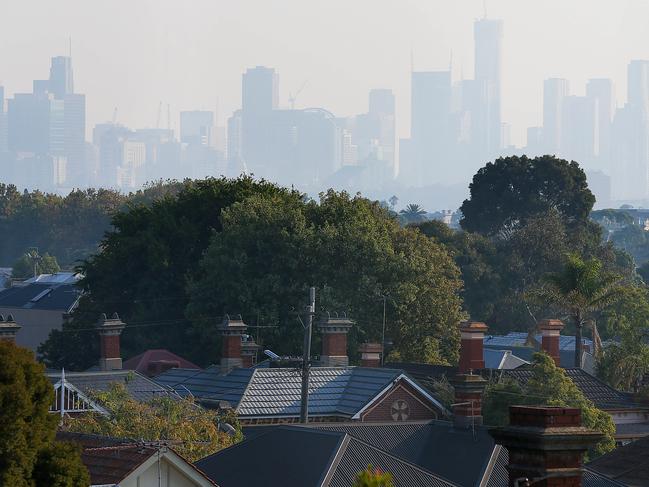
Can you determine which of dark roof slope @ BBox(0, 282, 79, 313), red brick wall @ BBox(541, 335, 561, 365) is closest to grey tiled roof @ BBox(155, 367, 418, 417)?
red brick wall @ BBox(541, 335, 561, 365)

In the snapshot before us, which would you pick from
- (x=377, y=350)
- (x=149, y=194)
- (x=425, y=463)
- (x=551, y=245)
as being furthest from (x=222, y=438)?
(x=149, y=194)

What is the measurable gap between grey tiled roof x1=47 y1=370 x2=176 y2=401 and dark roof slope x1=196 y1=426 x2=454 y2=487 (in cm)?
1265

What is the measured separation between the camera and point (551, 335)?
5688cm

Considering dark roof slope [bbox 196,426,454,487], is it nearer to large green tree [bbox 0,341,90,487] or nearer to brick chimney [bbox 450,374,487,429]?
brick chimney [bbox 450,374,487,429]

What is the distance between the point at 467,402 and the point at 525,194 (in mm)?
85710

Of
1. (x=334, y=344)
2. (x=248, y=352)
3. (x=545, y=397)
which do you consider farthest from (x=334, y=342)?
(x=545, y=397)

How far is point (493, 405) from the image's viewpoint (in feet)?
157

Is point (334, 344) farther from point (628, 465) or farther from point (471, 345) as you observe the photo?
point (628, 465)

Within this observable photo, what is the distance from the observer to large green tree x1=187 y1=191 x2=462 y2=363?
66.7 meters

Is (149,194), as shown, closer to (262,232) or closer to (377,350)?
(262,232)

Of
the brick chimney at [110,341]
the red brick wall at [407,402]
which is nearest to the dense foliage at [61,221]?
the brick chimney at [110,341]

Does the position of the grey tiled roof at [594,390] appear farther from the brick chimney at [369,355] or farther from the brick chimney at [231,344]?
the brick chimney at [231,344]

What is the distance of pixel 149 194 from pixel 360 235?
104 meters

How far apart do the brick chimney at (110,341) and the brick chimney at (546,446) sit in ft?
122
